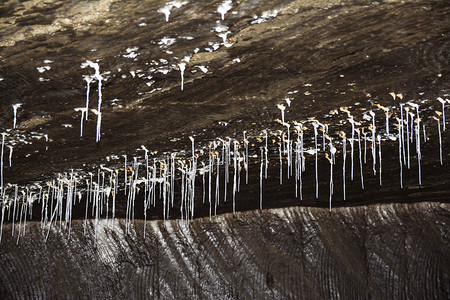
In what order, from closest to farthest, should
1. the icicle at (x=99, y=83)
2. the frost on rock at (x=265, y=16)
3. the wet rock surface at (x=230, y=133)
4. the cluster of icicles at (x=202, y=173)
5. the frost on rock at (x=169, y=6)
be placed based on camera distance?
the frost on rock at (x=169, y=6) < the frost on rock at (x=265, y=16) < the wet rock surface at (x=230, y=133) < the icicle at (x=99, y=83) < the cluster of icicles at (x=202, y=173)

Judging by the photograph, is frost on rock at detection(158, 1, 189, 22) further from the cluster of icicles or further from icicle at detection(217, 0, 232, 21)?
the cluster of icicles

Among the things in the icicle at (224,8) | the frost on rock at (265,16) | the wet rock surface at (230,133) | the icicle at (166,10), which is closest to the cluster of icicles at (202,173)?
the wet rock surface at (230,133)

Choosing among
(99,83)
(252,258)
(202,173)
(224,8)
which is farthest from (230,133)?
(252,258)

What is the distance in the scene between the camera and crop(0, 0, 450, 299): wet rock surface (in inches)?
162

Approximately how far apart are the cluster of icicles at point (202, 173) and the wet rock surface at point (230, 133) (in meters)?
0.09

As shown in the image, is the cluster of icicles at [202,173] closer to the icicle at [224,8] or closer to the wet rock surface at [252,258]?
the wet rock surface at [252,258]

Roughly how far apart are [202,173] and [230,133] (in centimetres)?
200

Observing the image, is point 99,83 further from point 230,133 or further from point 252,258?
point 252,258

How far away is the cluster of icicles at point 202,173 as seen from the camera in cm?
663

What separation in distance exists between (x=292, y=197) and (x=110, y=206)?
12.2 feet

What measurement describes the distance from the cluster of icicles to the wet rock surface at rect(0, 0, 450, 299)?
9 centimetres

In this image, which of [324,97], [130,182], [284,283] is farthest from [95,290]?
[324,97]

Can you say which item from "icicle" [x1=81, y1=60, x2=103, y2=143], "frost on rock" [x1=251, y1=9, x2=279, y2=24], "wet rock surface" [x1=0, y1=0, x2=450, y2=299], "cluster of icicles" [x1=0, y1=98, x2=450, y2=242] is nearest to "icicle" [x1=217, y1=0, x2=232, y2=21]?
"wet rock surface" [x1=0, y1=0, x2=450, y2=299]

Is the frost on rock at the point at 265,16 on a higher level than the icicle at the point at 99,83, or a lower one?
higher
